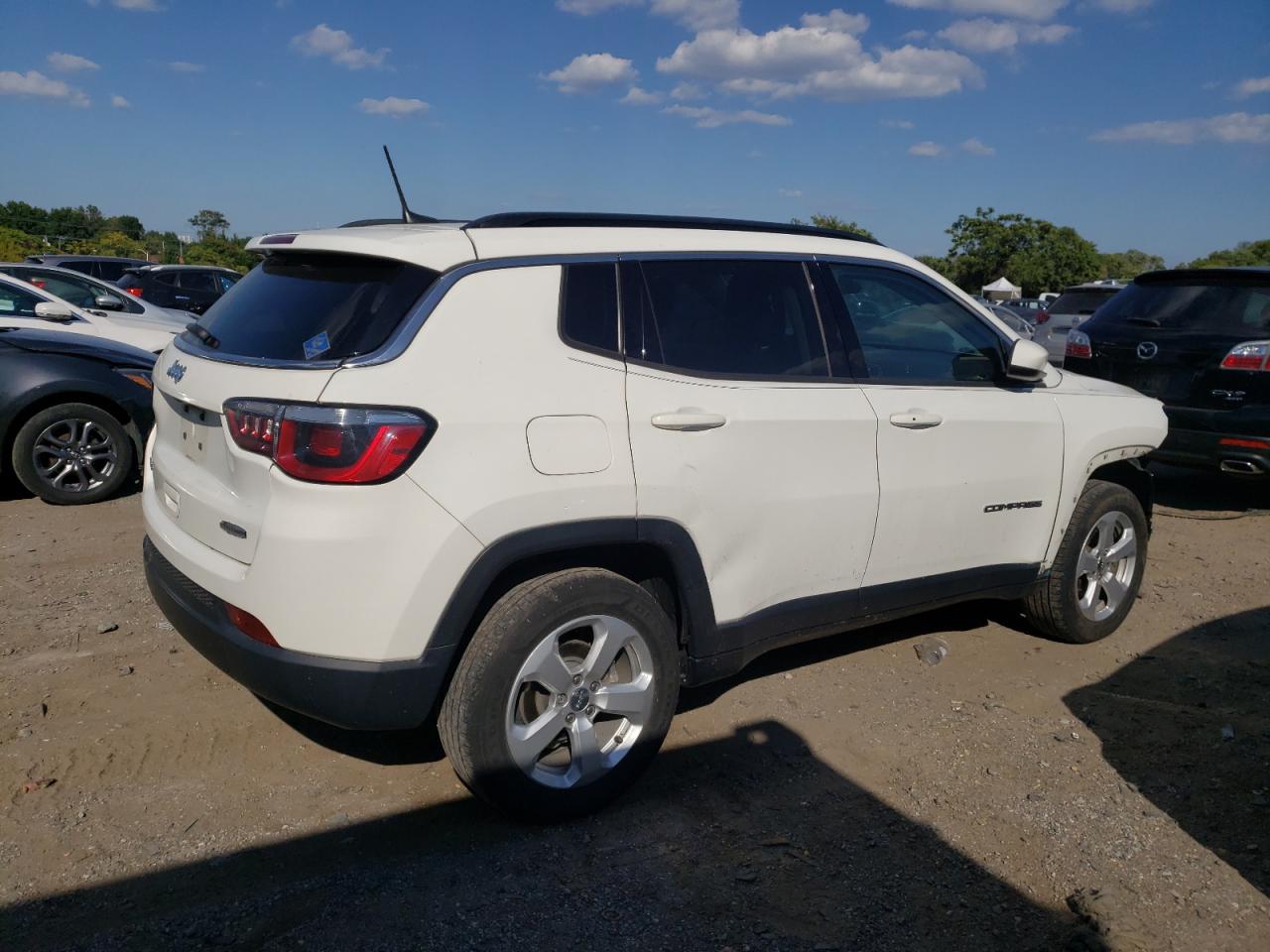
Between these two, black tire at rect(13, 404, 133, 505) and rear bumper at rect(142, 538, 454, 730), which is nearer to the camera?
rear bumper at rect(142, 538, 454, 730)

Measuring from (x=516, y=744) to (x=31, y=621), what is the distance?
2.93 meters

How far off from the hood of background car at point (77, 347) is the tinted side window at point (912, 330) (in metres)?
5.22

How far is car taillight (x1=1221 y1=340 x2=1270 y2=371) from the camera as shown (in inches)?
263

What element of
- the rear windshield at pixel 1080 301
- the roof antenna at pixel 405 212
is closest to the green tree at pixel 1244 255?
the rear windshield at pixel 1080 301

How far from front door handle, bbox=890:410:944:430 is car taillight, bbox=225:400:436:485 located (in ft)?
6.08

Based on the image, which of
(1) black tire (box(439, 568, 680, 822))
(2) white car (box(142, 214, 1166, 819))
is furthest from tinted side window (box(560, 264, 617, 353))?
(1) black tire (box(439, 568, 680, 822))

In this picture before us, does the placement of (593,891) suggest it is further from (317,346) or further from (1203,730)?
(1203,730)

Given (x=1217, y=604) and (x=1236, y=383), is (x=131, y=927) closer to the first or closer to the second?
(x=1217, y=604)

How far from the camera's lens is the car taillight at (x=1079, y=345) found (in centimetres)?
769

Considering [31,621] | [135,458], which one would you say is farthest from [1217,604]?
[135,458]

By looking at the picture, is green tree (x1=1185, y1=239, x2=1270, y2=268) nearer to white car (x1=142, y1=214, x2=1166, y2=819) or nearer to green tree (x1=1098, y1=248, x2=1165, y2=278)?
green tree (x1=1098, y1=248, x2=1165, y2=278)

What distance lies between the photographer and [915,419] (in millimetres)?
3863

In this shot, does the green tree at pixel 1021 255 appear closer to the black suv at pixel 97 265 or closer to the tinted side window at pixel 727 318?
the black suv at pixel 97 265

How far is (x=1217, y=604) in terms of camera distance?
218 inches
